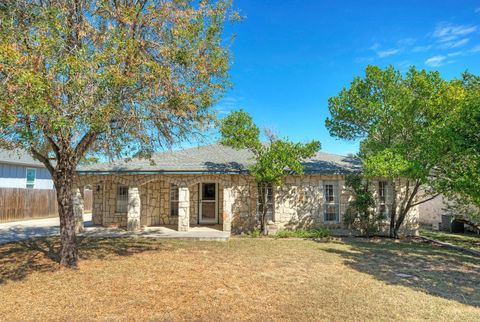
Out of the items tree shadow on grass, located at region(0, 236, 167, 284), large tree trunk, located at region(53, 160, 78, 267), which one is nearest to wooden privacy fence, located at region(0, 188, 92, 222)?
tree shadow on grass, located at region(0, 236, 167, 284)

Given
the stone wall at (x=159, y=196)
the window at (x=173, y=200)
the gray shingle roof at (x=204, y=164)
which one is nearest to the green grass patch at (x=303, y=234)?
the stone wall at (x=159, y=196)

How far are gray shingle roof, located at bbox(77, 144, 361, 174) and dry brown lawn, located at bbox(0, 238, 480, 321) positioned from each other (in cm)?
405

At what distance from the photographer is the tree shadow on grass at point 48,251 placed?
305 inches

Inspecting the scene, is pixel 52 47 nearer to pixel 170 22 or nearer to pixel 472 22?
pixel 170 22

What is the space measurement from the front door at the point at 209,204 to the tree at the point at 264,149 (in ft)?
11.5

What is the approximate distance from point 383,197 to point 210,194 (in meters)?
8.87

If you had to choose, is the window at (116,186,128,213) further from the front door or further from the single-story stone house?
the front door

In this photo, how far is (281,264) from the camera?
851 cm

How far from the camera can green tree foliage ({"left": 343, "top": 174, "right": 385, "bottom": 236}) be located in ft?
44.2

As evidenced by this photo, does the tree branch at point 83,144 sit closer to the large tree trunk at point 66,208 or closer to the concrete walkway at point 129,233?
the large tree trunk at point 66,208

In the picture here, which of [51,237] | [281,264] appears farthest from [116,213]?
[281,264]

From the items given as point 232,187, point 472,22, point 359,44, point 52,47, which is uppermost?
point 359,44

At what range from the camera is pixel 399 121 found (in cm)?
1242

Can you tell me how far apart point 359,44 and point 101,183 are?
Result: 14831 mm
